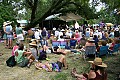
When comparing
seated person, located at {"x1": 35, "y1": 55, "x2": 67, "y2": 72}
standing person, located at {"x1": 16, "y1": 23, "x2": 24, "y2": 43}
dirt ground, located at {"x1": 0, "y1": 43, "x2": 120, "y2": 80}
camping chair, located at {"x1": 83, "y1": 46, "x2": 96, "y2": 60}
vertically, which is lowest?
dirt ground, located at {"x1": 0, "y1": 43, "x2": 120, "y2": 80}

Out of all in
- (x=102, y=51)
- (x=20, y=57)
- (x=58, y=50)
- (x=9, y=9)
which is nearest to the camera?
(x=20, y=57)

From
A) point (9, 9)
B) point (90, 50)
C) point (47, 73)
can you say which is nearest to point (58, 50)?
point (90, 50)

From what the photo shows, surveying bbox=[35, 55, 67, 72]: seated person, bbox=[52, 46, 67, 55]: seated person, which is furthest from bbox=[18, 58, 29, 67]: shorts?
bbox=[52, 46, 67, 55]: seated person

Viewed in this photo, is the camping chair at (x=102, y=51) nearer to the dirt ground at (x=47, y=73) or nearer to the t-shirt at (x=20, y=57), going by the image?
the dirt ground at (x=47, y=73)

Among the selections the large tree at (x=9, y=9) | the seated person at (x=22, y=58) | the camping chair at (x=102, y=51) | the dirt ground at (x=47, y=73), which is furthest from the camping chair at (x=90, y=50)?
the large tree at (x=9, y=9)

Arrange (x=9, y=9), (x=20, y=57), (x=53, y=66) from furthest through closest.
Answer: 1. (x=9, y=9)
2. (x=20, y=57)
3. (x=53, y=66)

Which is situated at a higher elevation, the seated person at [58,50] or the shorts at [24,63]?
the seated person at [58,50]

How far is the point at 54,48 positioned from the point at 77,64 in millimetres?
3684

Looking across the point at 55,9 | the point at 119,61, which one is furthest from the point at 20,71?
the point at 55,9

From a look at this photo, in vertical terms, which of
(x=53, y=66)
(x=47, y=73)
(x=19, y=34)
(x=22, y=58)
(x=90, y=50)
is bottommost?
(x=47, y=73)

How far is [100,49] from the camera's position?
1311cm

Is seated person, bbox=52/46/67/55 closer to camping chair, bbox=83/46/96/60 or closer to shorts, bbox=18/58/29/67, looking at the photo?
camping chair, bbox=83/46/96/60

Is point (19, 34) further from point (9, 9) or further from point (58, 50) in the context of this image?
point (9, 9)

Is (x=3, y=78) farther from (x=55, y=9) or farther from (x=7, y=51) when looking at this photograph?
(x=55, y=9)
